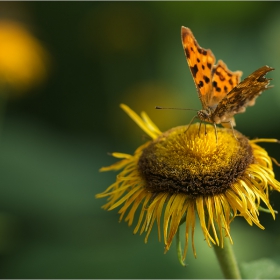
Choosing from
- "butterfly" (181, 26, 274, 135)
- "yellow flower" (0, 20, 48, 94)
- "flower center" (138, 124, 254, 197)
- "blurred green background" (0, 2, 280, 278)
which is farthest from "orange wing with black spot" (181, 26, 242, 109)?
"yellow flower" (0, 20, 48, 94)

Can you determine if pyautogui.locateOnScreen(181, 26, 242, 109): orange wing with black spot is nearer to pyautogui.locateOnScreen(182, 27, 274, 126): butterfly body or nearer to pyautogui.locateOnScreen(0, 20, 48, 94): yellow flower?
pyautogui.locateOnScreen(182, 27, 274, 126): butterfly body

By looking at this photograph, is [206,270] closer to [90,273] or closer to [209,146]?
[90,273]

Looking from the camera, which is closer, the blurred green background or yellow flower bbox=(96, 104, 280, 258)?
yellow flower bbox=(96, 104, 280, 258)

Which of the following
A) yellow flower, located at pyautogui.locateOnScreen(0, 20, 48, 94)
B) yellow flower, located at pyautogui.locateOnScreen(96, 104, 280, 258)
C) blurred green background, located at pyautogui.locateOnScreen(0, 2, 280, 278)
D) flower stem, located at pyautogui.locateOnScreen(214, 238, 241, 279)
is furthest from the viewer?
yellow flower, located at pyautogui.locateOnScreen(0, 20, 48, 94)

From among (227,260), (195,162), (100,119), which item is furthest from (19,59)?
(227,260)

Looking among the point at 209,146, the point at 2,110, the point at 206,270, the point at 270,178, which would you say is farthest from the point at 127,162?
the point at 2,110

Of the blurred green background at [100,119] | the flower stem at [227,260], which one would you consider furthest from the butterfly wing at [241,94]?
the blurred green background at [100,119]

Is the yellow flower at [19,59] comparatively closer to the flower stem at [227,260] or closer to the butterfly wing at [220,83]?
the butterfly wing at [220,83]
